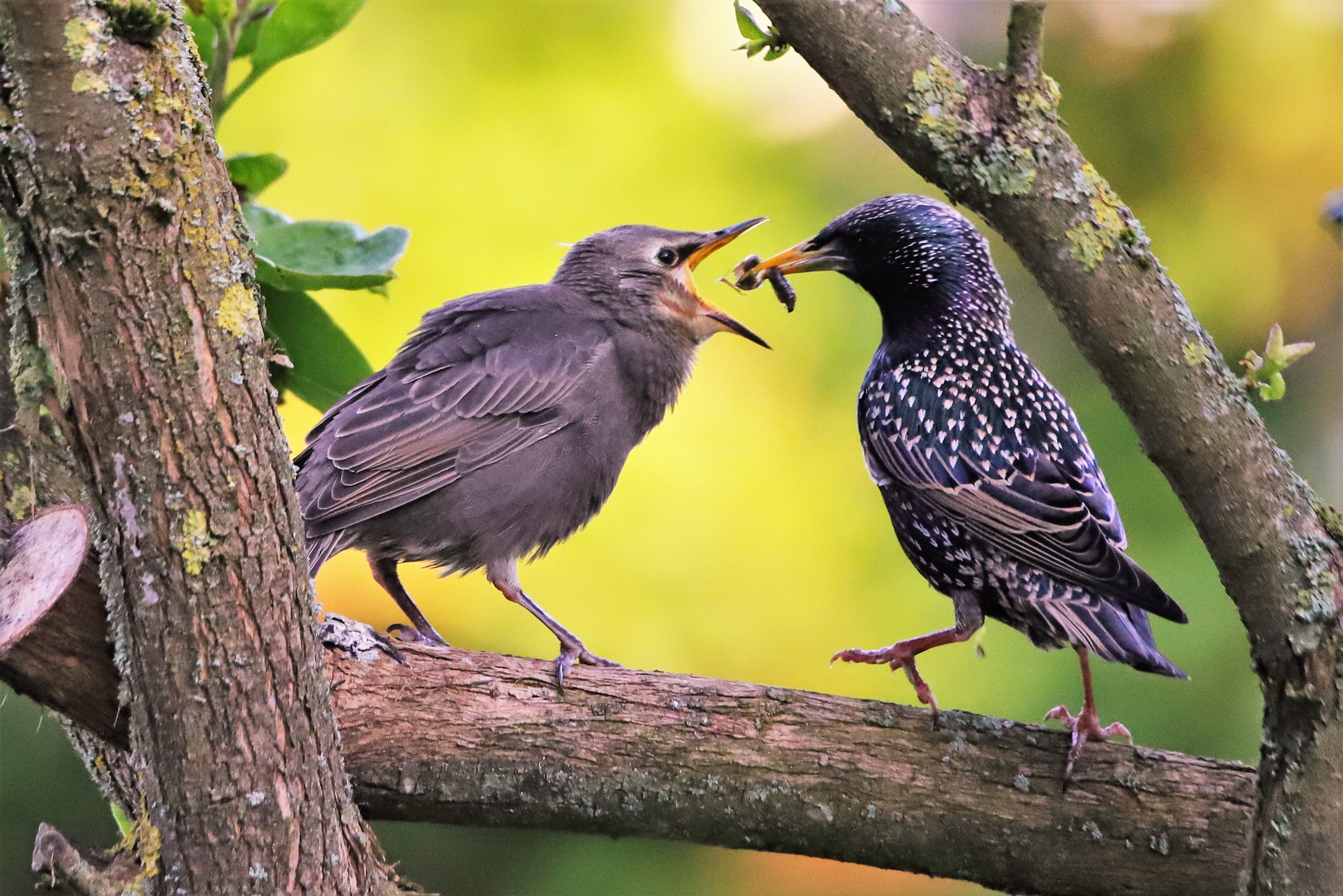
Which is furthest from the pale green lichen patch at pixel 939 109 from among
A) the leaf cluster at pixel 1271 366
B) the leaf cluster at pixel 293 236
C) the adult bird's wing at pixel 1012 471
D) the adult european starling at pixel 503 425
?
the adult european starling at pixel 503 425

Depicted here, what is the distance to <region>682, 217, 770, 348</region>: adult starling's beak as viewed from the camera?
384 centimetres

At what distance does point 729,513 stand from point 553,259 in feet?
3.57

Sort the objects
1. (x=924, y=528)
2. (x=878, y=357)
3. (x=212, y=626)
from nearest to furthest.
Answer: (x=212, y=626), (x=924, y=528), (x=878, y=357)

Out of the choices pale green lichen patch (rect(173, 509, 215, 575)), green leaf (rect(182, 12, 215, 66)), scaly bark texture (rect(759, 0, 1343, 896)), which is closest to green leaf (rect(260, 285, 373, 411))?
green leaf (rect(182, 12, 215, 66))

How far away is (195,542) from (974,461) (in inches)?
68.2

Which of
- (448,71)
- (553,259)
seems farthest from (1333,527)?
(448,71)

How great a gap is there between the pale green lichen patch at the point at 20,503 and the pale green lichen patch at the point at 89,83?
938mm

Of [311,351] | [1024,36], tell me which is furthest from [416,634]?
[1024,36]

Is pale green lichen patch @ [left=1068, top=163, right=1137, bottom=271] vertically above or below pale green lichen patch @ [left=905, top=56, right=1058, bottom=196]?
below

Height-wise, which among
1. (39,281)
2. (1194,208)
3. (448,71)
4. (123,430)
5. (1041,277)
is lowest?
(123,430)

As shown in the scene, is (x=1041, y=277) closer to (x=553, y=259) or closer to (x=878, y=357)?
(x=878, y=357)

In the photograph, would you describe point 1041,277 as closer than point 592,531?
Yes

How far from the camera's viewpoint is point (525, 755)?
267 centimetres

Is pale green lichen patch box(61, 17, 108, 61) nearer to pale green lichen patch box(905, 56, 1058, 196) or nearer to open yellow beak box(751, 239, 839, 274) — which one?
pale green lichen patch box(905, 56, 1058, 196)
